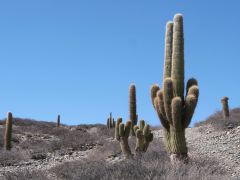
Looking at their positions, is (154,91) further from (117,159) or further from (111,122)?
(111,122)

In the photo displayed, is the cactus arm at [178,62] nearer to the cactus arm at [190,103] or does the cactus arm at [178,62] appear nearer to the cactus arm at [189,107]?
the cactus arm at [190,103]

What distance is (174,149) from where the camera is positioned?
1230cm

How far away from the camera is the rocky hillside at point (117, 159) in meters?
10.4

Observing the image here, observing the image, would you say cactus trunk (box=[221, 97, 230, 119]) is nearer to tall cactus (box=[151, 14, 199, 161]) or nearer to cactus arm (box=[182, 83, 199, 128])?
tall cactus (box=[151, 14, 199, 161])

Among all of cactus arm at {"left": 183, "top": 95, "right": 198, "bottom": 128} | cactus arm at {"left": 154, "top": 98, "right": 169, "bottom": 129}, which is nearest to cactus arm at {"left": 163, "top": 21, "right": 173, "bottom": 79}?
cactus arm at {"left": 154, "top": 98, "right": 169, "bottom": 129}

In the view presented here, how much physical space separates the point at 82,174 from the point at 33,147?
1585cm

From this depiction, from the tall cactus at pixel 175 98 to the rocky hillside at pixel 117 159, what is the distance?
0.56 m

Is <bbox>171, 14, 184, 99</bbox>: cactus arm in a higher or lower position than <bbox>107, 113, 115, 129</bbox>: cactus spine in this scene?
lower

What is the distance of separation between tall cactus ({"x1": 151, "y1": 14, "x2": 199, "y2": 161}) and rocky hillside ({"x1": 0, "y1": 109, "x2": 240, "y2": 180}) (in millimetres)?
560

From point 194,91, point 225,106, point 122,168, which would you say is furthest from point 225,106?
point 122,168

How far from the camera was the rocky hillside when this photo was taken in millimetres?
10430

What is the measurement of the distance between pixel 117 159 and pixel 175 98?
537 cm

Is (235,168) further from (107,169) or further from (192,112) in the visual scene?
(107,169)

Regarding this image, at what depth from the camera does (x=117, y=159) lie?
16500mm
